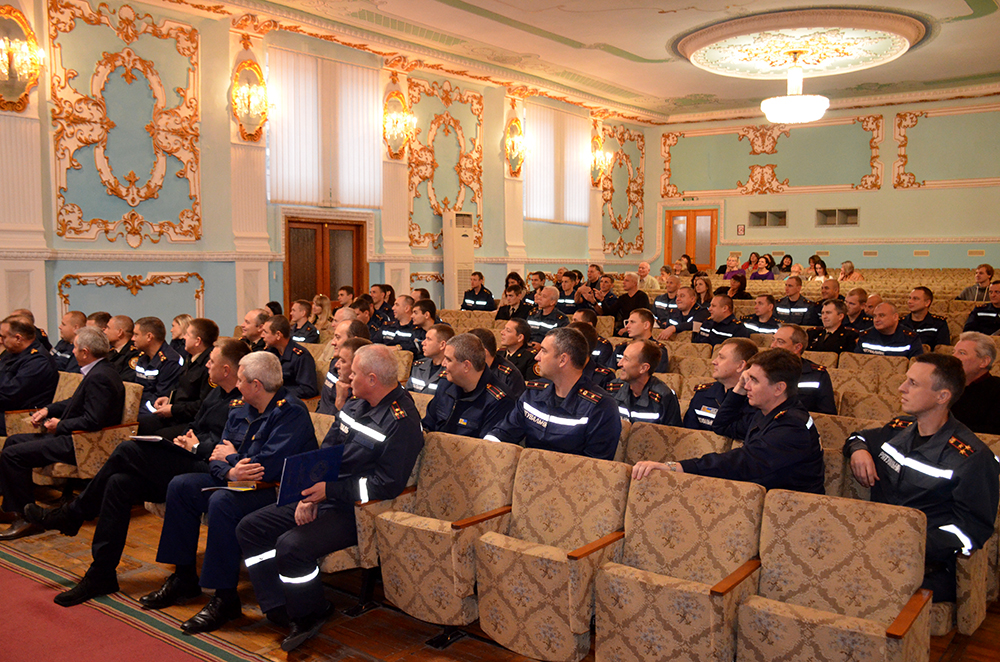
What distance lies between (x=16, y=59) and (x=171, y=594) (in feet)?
20.6

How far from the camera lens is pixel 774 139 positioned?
1556 centimetres

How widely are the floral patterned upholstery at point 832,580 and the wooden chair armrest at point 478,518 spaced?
0.98 metres

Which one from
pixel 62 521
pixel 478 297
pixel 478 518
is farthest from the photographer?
pixel 478 297

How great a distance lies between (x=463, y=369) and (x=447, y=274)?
8.28 metres

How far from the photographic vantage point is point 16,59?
23.9ft

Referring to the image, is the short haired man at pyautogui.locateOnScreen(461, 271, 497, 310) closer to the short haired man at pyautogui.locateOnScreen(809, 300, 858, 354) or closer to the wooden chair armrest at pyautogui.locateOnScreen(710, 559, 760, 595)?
the short haired man at pyautogui.locateOnScreen(809, 300, 858, 354)

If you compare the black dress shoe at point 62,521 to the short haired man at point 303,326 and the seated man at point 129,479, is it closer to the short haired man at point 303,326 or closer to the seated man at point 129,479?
the seated man at point 129,479

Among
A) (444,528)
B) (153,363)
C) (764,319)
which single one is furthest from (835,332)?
(153,363)

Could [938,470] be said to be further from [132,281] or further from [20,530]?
[132,281]

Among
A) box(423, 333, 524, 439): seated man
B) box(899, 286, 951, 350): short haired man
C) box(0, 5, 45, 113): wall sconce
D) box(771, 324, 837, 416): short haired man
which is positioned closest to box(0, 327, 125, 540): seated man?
box(423, 333, 524, 439): seated man

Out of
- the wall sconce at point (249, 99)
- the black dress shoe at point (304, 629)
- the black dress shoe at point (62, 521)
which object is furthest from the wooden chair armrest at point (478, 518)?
the wall sconce at point (249, 99)

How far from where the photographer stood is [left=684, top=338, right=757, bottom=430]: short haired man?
11.7ft

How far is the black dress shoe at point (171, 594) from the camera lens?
3329mm

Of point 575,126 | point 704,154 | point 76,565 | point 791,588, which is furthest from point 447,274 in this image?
point 791,588
